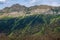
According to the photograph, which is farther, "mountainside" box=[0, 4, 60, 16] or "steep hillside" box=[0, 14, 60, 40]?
"mountainside" box=[0, 4, 60, 16]

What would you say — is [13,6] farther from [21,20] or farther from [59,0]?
[59,0]

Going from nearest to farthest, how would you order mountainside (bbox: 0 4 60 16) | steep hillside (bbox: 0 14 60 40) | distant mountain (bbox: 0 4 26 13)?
steep hillside (bbox: 0 14 60 40), distant mountain (bbox: 0 4 26 13), mountainside (bbox: 0 4 60 16)

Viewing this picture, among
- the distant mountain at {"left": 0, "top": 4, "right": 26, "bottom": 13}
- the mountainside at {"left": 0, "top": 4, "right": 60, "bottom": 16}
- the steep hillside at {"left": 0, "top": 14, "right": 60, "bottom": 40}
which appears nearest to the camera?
the steep hillside at {"left": 0, "top": 14, "right": 60, "bottom": 40}

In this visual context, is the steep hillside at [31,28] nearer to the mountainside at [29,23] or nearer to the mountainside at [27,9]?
the mountainside at [29,23]

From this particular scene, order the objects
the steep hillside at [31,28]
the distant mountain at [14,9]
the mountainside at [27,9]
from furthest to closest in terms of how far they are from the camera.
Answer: the mountainside at [27,9] → the distant mountain at [14,9] → the steep hillside at [31,28]

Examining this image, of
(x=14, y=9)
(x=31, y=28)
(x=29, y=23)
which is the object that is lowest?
(x=31, y=28)

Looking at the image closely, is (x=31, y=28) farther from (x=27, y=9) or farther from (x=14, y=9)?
(x=14, y=9)

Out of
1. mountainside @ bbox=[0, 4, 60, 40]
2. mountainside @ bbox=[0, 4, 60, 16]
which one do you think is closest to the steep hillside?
mountainside @ bbox=[0, 4, 60, 40]

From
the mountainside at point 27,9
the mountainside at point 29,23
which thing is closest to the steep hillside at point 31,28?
the mountainside at point 29,23

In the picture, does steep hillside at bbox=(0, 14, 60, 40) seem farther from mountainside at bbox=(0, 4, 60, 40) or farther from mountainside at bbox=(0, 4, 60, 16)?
mountainside at bbox=(0, 4, 60, 16)

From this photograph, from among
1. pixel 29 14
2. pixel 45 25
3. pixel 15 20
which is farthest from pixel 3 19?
pixel 45 25

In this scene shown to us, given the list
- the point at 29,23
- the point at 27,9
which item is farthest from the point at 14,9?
the point at 29,23
